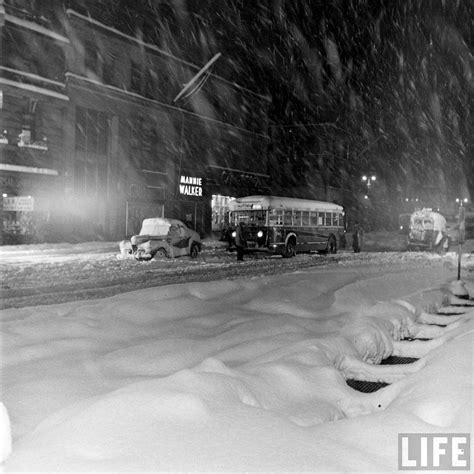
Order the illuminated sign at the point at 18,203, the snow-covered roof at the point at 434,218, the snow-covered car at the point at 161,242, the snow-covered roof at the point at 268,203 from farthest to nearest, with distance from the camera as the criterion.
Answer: the snow-covered roof at the point at 434,218 < the illuminated sign at the point at 18,203 < the snow-covered roof at the point at 268,203 < the snow-covered car at the point at 161,242

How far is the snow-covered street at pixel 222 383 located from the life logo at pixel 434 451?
107 millimetres

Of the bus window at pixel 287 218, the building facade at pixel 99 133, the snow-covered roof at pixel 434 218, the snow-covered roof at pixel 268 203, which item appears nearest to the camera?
the snow-covered roof at pixel 268 203

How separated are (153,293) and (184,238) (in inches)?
519

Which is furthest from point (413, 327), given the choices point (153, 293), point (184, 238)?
point (184, 238)

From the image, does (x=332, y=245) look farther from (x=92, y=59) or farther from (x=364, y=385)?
(x=364, y=385)

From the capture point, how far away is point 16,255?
24.8 metres

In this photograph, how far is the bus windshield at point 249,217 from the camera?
2592cm

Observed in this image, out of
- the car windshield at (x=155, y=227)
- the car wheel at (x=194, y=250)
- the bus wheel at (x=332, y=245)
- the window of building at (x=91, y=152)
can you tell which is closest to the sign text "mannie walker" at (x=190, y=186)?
the window of building at (x=91, y=152)

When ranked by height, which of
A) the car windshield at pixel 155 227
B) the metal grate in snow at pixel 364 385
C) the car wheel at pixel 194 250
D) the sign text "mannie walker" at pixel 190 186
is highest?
the sign text "mannie walker" at pixel 190 186

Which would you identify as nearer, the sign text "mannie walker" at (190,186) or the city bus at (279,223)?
the city bus at (279,223)

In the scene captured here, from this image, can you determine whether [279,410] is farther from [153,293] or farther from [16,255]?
[16,255]

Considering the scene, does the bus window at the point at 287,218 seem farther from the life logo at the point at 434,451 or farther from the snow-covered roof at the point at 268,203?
the life logo at the point at 434,451

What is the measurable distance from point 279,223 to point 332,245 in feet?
18.1

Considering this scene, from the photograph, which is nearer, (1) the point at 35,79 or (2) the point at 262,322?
(2) the point at 262,322
